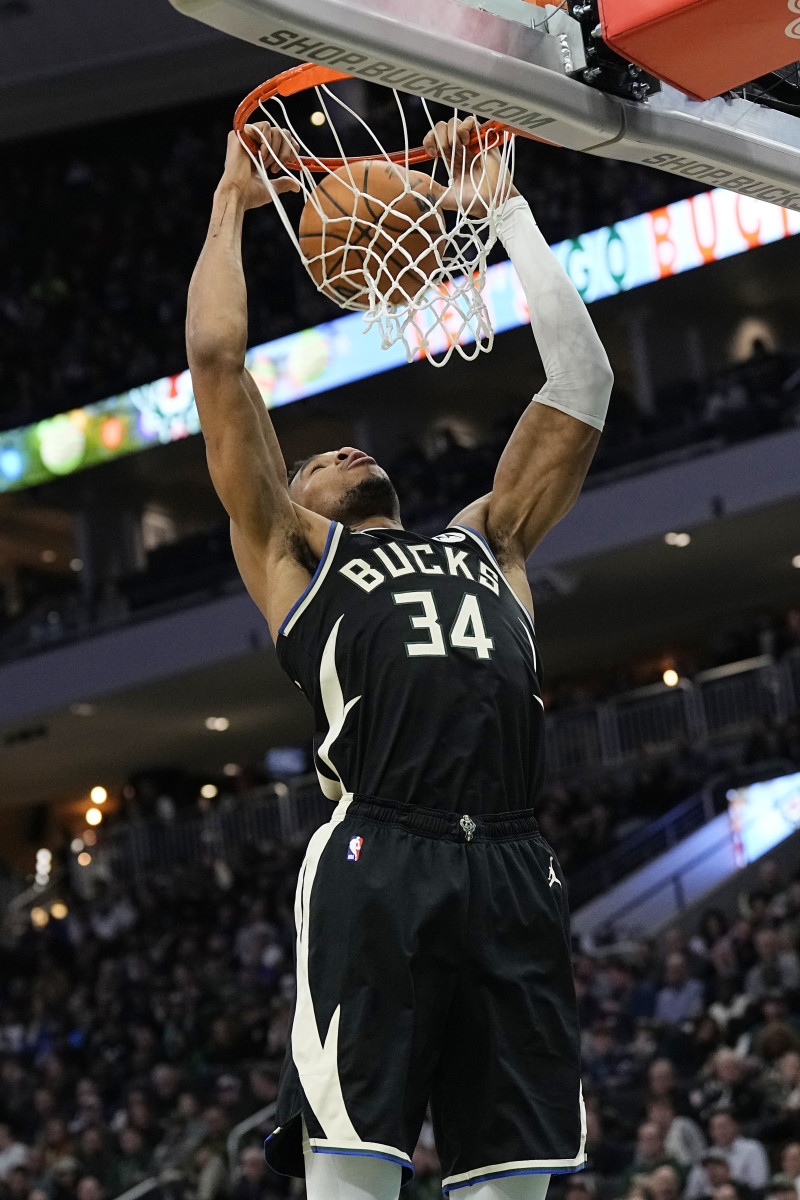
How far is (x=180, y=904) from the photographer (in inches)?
762

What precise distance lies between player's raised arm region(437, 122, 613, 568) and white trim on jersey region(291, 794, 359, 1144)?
0.83 meters

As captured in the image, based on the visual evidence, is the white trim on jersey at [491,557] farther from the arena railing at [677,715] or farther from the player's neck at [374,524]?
the arena railing at [677,715]

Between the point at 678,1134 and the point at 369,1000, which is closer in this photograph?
the point at 369,1000

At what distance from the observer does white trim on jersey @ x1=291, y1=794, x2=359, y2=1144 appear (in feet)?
10.1

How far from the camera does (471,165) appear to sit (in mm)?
4051

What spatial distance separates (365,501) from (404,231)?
76 centimetres

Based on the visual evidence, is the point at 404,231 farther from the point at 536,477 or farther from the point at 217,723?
the point at 217,723

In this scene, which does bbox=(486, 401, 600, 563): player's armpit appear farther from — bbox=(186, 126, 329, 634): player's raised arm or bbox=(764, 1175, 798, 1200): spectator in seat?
bbox=(764, 1175, 798, 1200): spectator in seat

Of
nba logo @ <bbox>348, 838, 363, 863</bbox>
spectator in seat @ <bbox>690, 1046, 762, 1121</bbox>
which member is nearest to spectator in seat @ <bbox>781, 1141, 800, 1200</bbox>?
spectator in seat @ <bbox>690, 1046, 762, 1121</bbox>

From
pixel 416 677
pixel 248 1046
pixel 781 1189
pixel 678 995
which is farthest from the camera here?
pixel 248 1046

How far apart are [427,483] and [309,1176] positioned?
1666 cm

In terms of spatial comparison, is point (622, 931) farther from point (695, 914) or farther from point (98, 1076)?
point (98, 1076)

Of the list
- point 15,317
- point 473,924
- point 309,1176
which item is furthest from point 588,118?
point 15,317

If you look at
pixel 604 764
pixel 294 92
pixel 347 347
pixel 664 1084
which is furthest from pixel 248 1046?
pixel 294 92
